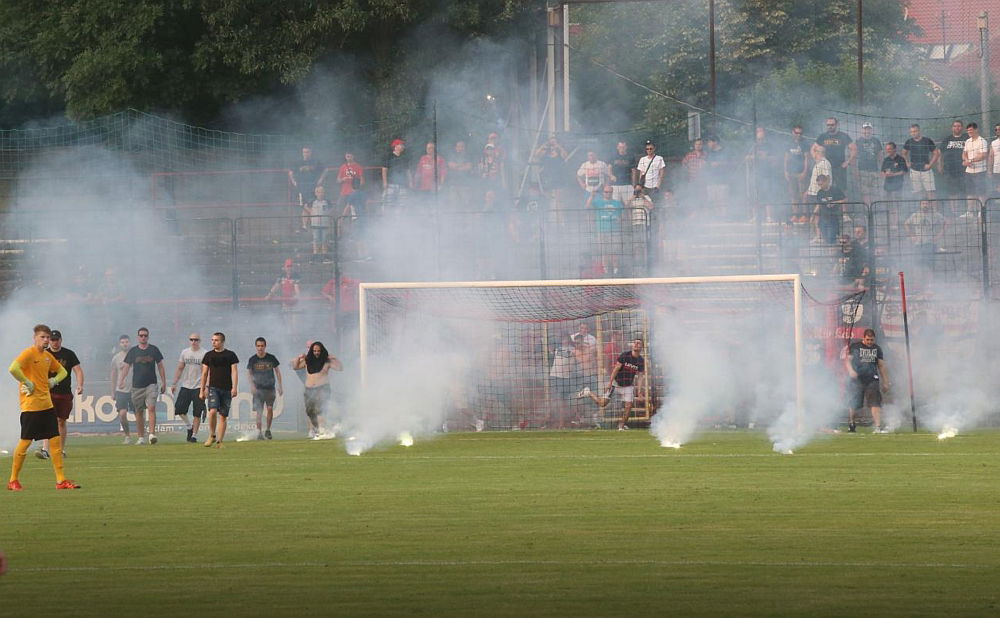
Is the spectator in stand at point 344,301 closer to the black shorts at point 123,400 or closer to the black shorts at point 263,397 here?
the black shorts at point 263,397

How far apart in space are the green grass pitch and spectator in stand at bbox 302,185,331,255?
29.1 ft

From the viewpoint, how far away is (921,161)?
24.2 metres

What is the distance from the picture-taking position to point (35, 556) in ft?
33.1

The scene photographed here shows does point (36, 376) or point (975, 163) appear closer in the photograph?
point (36, 376)

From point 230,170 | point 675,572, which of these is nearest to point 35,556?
point 675,572

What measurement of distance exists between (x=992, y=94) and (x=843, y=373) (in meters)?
24.2

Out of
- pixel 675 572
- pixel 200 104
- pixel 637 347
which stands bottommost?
pixel 675 572

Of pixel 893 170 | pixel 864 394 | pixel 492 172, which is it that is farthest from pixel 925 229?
pixel 492 172

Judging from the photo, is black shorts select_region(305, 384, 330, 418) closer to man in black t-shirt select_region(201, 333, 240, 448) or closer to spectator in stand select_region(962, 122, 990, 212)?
man in black t-shirt select_region(201, 333, 240, 448)

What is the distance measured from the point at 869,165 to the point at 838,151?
0.57 metres

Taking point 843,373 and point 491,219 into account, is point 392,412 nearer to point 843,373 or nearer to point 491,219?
point 491,219

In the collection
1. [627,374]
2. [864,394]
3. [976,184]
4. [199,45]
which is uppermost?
[199,45]

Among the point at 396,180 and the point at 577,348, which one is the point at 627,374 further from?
the point at 396,180

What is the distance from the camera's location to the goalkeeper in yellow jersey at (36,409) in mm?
14359
